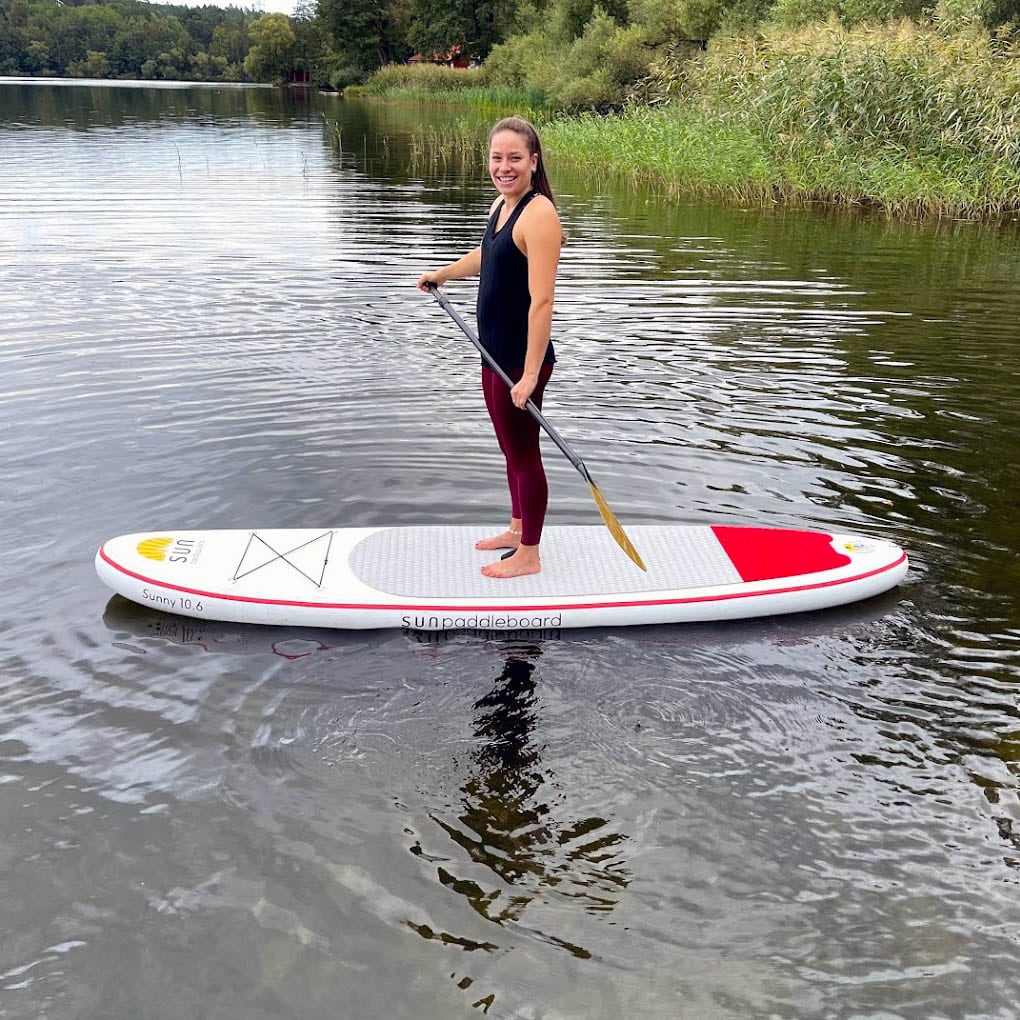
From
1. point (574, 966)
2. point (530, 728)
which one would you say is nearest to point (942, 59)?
point (530, 728)

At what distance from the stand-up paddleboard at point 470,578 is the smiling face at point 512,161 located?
171 centimetres

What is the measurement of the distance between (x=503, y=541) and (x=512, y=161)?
1774mm

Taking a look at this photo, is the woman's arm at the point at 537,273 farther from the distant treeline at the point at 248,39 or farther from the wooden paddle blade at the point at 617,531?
the distant treeline at the point at 248,39

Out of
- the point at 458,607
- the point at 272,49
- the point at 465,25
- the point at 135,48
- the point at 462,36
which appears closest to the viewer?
the point at 458,607

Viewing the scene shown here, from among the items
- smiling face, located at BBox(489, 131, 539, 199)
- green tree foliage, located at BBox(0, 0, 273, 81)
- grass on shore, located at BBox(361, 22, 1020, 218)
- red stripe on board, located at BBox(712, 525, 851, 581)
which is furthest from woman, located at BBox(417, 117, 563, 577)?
green tree foliage, located at BBox(0, 0, 273, 81)

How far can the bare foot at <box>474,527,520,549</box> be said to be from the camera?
4.76 metres

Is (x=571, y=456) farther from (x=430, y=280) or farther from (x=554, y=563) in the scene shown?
(x=430, y=280)

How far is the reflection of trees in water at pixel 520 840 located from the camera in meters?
2.85

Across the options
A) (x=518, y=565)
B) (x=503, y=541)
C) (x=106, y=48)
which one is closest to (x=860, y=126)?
(x=503, y=541)

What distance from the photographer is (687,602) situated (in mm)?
4328

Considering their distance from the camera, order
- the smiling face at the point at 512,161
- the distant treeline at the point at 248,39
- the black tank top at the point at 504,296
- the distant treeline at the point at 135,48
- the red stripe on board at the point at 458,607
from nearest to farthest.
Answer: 1. the smiling face at the point at 512,161
2. the black tank top at the point at 504,296
3. the red stripe on board at the point at 458,607
4. the distant treeline at the point at 248,39
5. the distant treeline at the point at 135,48

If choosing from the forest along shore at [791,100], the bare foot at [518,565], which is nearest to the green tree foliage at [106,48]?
the forest along shore at [791,100]

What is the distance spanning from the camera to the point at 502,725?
12.0 feet

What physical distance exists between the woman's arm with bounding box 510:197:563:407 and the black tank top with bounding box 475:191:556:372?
Result: 0.05 meters
